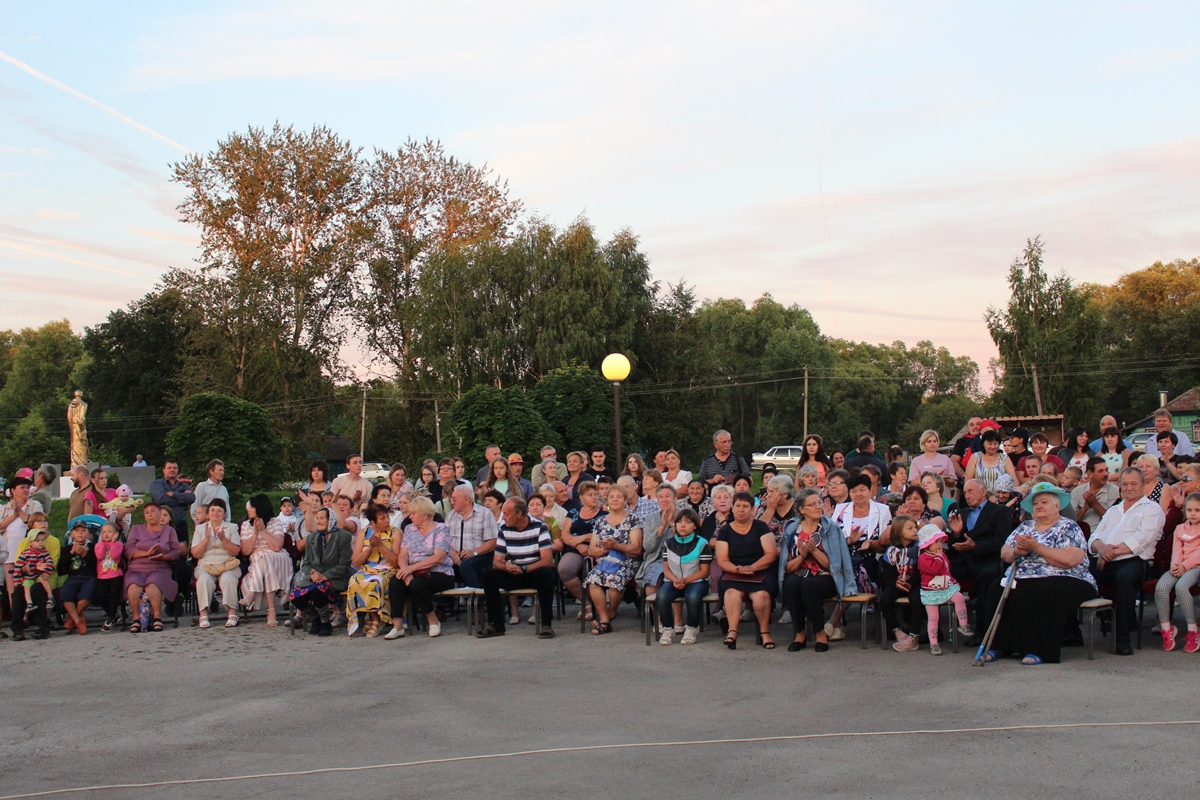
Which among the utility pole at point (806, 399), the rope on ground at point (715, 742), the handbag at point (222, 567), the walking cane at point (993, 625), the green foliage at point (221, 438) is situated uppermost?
the utility pole at point (806, 399)

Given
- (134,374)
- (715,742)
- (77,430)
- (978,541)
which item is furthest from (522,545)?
(134,374)

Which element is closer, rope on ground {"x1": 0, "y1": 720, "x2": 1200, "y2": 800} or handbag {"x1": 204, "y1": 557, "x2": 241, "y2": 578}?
rope on ground {"x1": 0, "y1": 720, "x2": 1200, "y2": 800}

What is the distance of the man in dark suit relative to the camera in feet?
29.8

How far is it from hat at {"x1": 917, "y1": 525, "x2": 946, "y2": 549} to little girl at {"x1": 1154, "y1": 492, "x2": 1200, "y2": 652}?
1.68 m

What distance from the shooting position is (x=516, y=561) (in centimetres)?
1103

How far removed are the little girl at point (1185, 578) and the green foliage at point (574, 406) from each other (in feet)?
79.2

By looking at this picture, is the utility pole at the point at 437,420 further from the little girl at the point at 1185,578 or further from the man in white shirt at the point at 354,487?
the little girl at the point at 1185,578

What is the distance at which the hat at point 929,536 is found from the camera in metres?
9.05

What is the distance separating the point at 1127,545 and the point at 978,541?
113 cm

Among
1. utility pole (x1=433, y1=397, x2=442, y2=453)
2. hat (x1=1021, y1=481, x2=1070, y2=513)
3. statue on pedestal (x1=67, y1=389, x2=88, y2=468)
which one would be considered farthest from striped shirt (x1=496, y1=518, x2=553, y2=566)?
utility pole (x1=433, y1=397, x2=442, y2=453)

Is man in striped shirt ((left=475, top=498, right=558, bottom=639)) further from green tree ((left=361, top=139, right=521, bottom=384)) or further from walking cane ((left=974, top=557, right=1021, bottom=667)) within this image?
green tree ((left=361, top=139, right=521, bottom=384))

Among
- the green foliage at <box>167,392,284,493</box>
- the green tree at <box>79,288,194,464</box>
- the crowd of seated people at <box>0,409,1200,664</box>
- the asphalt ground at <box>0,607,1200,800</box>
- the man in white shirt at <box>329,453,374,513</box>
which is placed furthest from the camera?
the green tree at <box>79,288,194,464</box>

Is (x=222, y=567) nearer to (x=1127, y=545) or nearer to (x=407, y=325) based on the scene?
(x=1127, y=545)

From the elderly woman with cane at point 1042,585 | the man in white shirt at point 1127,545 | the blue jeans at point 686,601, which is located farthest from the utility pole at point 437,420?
the elderly woman with cane at point 1042,585
